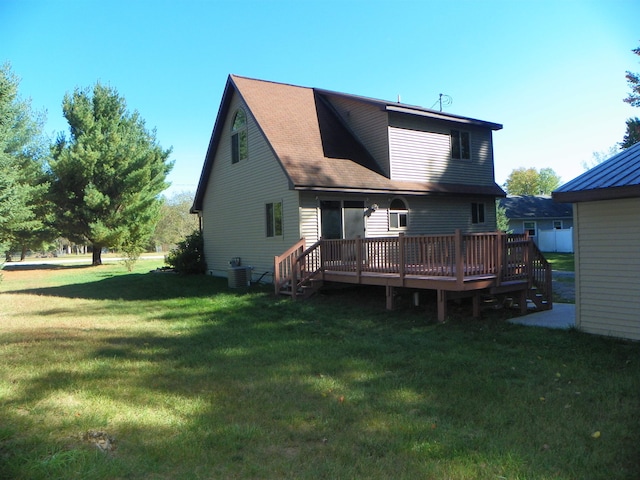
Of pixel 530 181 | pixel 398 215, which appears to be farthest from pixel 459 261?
pixel 530 181

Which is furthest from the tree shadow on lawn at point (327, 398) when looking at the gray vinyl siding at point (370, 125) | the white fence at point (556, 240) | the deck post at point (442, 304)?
the white fence at point (556, 240)

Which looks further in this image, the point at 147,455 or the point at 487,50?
the point at 487,50

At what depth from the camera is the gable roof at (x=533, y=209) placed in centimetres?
3659

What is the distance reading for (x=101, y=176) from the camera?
29906 millimetres

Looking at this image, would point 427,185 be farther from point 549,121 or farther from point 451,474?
point 451,474

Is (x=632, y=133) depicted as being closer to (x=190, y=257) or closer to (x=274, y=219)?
(x=274, y=219)

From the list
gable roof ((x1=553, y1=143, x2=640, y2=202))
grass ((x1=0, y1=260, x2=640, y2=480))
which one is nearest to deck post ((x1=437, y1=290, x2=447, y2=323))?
grass ((x1=0, y1=260, x2=640, y2=480))

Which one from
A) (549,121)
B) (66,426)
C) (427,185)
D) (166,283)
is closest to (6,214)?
(166,283)

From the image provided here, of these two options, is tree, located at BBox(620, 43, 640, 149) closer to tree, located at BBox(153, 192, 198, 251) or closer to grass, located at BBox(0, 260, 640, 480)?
grass, located at BBox(0, 260, 640, 480)

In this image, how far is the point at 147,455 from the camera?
3.50 metres

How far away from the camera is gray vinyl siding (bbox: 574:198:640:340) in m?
7.04

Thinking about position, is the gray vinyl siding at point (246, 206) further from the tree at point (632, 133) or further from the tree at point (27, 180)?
the tree at point (632, 133)

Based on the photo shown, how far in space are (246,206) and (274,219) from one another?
7.27 ft

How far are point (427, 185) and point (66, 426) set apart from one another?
13.4 m
